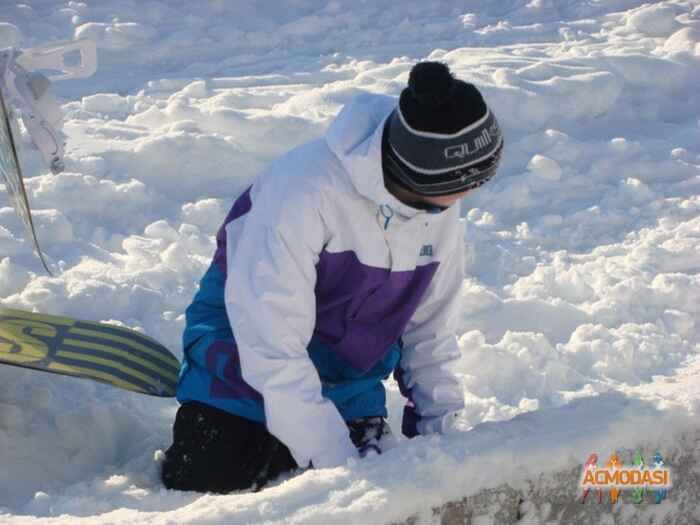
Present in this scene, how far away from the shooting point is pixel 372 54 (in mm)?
6273

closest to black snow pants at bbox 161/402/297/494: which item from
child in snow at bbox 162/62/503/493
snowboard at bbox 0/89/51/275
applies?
child in snow at bbox 162/62/503/493

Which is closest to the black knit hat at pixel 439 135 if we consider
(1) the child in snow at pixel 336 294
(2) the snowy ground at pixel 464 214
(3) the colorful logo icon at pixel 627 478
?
(1) the child in snow at pixel 336 294

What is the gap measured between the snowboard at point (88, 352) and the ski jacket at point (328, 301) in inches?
10.5

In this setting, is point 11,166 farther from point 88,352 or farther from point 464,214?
point 464,214

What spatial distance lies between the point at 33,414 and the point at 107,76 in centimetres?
372

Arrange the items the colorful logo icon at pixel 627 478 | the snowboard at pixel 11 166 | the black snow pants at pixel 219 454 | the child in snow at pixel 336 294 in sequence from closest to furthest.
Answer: the colorful logo icon at pixel 627 478, the child in snow at pixel 336 294, the black snow pants at pixel 219 454, the snowboard at pixel 11 166

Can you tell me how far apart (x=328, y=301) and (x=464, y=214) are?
82.5 inches

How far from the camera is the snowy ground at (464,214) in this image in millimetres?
1935

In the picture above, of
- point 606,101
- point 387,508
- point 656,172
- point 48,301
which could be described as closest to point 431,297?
point 387,508

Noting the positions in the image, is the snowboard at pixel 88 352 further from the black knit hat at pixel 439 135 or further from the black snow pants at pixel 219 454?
the black knit hat at pixel 439 135

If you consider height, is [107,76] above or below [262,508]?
below

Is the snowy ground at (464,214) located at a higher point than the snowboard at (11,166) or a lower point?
lower

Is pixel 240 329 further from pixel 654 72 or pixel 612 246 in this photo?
pixel 654 72

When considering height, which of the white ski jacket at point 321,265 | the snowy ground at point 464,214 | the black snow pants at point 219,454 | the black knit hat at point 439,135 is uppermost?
the black knit hat at point 439,135
